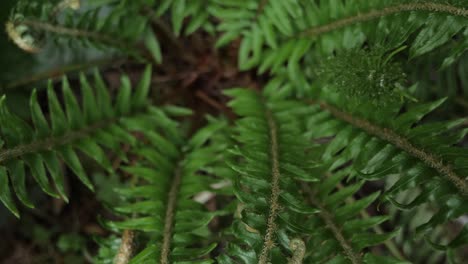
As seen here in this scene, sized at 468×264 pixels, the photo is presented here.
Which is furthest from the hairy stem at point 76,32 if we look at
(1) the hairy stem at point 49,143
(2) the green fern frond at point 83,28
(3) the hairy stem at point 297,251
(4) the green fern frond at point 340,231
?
(3) the hairy stem at point 297,251

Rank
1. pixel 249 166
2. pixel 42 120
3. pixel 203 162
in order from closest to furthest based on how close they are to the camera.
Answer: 1. pixel 249 166
2. pixel 42 120
3. pixel 203 162

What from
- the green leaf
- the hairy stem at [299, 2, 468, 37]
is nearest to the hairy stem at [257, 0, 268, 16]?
the hairy stem at [299, 2, 468, 37]

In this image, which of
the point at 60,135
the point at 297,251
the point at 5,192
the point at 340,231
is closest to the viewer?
the point at 297,251

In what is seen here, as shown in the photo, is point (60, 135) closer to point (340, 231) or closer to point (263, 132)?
point (263, 132)

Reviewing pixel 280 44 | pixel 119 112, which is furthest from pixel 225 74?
pixel 119 112

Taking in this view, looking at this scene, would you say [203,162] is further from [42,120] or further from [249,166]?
[42,120]

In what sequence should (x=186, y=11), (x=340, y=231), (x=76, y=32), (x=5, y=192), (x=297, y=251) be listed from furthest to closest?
(x=186, y=11) < (x=76, y=32) < (x=340, y=231) < (x=5, y=192) < (x=297, y=251)

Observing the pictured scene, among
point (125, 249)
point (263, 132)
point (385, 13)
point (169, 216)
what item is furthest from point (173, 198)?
point (385, 13)

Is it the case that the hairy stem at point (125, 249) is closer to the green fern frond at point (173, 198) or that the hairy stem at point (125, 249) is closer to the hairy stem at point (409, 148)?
the green fern frond at point (173, 198)
